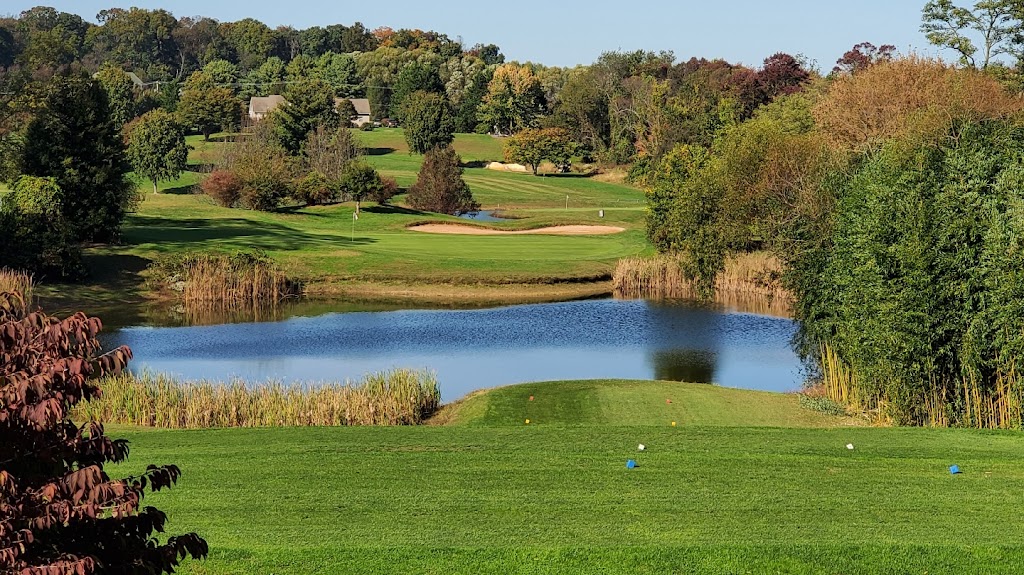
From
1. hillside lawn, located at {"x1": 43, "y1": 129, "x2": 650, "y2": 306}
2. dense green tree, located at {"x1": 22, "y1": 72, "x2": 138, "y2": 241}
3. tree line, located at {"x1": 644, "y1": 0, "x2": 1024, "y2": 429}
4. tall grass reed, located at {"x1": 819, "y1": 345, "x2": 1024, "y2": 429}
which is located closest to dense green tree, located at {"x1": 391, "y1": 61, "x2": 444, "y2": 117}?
hillside lawn, located at {"x1": 43, "y1": 129, "x2": 650, "y2": 306}

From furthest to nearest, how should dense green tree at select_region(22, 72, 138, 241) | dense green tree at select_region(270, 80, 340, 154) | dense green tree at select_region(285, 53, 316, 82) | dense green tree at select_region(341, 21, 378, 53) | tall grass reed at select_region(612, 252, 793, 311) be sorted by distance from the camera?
dense green tree at select_region(341, 21, 378, 53) → dense green tree at select_region(285, 53, 316, 82) → dense green tree at select_region(270, 80, 340, 154) → dense green tree at select_region(22, 72, 138, 241) → tall grass reed at select_region(612, 252, 793, 311)

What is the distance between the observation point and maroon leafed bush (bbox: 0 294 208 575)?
7.15 metres

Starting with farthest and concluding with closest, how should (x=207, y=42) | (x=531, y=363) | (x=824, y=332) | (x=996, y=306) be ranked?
(x=207, y=42)
(x=531, y=363)
(x=824, y=332)
(x=996, y=306)

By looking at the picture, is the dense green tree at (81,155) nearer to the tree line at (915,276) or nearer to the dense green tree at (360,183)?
the dense green tree at (360,183)

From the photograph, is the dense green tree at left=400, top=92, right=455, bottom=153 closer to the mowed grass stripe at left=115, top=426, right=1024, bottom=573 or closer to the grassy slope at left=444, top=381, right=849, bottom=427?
the grassy slope at left=444, top=381, right=849, bottom=427

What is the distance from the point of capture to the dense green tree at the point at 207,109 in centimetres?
12212

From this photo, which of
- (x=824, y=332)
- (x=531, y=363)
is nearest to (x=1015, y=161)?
(x=824, y=332)

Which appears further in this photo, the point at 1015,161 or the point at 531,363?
the point at 531,363

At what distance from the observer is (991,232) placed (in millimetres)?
21297

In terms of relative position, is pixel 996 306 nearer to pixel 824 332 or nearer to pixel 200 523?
pixel 824 332

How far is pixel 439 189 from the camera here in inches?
3120

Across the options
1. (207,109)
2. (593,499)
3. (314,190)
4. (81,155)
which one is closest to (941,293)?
(593,499)

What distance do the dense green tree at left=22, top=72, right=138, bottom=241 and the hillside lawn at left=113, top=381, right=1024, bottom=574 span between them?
33318 mm

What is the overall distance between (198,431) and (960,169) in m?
15.0
